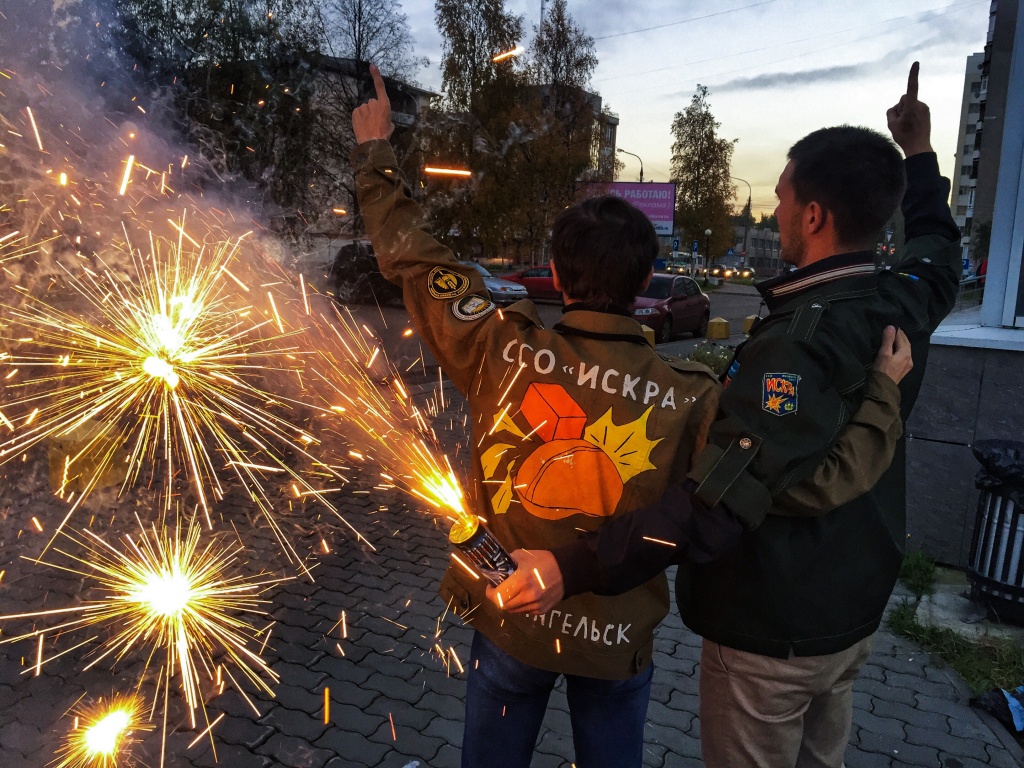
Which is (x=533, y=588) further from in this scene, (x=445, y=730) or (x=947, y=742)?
(x=947, y=742)

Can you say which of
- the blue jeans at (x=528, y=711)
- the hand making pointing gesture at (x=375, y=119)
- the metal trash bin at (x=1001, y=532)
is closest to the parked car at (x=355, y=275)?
the metal trash bin at (x=1001, y=532)

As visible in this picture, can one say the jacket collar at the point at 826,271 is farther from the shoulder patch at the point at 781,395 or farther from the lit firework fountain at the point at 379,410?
the lit firework fountain at the point at 379,410

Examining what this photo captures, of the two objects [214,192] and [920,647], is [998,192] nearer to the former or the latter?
[920,647]

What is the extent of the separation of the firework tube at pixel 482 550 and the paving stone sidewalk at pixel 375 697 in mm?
1771

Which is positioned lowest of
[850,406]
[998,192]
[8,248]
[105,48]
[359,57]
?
[850,406]

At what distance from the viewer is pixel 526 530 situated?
5.88 ft

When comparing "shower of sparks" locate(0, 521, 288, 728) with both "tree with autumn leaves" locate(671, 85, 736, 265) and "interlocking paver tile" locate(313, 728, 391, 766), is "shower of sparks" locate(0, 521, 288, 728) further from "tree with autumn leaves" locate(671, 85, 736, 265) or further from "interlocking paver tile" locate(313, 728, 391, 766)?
"tree with autumn leaves" locate(671, 85, 736, 265)

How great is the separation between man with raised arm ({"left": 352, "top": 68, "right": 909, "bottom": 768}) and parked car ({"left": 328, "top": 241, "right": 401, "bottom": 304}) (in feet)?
34.3

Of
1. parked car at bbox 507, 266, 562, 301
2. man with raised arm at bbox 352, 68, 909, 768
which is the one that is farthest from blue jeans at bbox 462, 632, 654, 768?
parked car at bbox 507, 266, 562, 301

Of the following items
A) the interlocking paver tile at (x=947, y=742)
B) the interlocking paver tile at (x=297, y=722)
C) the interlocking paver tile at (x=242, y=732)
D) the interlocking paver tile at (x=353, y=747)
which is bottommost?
the interlocking paver tile at (x=947, y=742)

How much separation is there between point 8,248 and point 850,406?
5481 millimetres

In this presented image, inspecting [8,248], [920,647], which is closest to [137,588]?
[8,248]

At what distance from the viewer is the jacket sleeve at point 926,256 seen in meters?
1.90

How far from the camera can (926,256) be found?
7.02 ft
